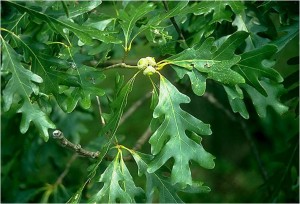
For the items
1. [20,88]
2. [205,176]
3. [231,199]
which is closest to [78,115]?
[20,88]

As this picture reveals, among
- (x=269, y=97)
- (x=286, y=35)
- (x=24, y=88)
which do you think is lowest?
(x=269, y=97)

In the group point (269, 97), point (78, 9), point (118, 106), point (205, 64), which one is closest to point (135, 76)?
point (118, 106)

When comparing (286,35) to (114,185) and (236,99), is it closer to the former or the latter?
(236,99)


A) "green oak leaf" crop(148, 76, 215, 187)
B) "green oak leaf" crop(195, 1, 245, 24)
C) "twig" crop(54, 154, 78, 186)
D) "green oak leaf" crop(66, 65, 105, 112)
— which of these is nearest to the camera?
"green oak leaf" crop(148, 76, 215, 187)

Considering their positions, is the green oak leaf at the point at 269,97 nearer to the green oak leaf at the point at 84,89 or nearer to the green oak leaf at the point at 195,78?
the green oak leaf at the point at 195,78

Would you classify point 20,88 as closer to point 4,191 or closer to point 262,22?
point 262,22

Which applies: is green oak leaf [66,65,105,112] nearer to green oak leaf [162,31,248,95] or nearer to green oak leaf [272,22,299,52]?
green oak leaf [162,31,248,95]

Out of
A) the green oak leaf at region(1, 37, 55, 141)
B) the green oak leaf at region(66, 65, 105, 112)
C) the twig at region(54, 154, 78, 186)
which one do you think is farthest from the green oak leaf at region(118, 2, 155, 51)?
the twig at region(54, 154, 78, 186)
